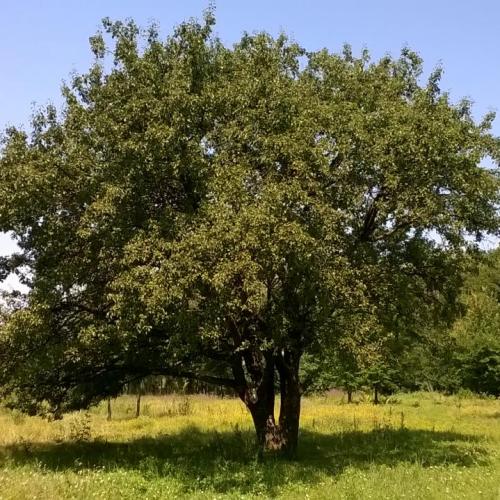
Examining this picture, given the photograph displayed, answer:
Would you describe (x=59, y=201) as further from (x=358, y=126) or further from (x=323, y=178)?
(x=358, y=126)

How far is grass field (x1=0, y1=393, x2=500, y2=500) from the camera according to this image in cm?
1202

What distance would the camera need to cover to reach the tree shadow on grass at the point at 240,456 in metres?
13.8

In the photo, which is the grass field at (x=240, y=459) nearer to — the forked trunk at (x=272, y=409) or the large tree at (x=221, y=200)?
the forked trunk at (x=272, y=409)

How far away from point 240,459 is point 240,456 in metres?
0.43

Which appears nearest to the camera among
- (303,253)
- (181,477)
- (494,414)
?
(303,253)

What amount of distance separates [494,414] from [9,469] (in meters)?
25.3

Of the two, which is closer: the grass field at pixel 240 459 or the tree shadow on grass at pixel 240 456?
the grass field at pixel 240 459

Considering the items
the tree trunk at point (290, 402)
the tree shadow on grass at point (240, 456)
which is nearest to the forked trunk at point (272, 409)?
the tree trunk at point (290, 402)

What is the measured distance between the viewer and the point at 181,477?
13.5m

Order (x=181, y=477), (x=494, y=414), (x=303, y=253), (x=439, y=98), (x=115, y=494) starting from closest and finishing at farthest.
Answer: (x=115, y=494) < (x=303, y=253) < (x=181, y=477) < (x=439, y=98) < (x=494, y=414)

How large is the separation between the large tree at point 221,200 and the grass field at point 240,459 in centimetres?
289

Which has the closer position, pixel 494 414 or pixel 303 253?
pixel 303 253

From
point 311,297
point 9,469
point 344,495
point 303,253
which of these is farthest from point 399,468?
point 9,469

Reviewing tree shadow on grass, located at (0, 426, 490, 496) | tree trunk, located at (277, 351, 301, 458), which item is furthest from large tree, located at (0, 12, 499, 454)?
tree shadow on grass, located at (0, 426, 490, 496)
